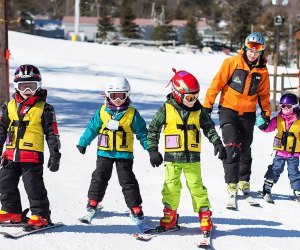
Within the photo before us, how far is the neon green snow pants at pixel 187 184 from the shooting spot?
5434 mm

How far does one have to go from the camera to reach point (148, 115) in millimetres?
13695

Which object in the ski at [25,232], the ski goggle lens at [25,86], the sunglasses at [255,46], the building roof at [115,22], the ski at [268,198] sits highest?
the building roof at [115,22]

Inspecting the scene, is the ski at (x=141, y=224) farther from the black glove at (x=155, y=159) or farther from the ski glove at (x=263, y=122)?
the ski glove at (x=263, y=122)

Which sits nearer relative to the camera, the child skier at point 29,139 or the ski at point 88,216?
the child skier at point 29,139

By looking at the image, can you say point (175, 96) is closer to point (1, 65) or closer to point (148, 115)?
point (1, 65)

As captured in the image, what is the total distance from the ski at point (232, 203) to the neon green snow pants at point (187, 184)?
124 cm

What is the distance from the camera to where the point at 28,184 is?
5340 millimetres

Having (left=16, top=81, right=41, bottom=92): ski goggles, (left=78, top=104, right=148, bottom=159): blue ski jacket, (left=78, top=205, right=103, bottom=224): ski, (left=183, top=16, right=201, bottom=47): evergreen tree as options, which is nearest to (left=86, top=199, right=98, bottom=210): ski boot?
(left=78, top=205, right=103, bottom=224): ski

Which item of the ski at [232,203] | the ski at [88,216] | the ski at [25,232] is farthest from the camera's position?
the ski at [232,203]

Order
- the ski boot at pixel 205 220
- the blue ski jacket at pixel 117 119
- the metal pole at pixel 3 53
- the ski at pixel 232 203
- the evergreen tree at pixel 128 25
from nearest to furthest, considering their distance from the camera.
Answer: the ski boot at pixel 205 220 < the blue ski jacket at pixel 117 119 < the ski at pixel 232 203 < the metal pole at pixel 3 53 < the evergreen tree at pixel 128 25

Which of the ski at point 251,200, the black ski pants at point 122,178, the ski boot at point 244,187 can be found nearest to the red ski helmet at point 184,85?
the black ski pants at point 122,178

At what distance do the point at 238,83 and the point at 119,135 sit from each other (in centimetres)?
193

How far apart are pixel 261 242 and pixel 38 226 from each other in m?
2.09

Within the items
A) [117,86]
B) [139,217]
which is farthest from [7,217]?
[117,86]
